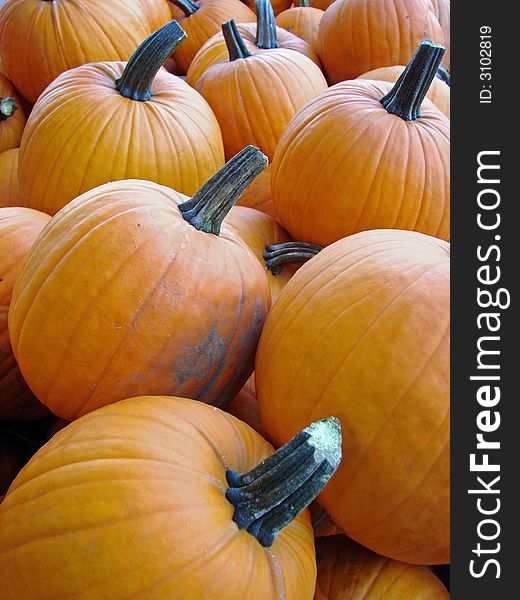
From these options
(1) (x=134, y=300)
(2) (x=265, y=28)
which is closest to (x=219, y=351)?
(1) (x=134, y=300)

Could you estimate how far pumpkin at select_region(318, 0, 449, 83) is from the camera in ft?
7.36

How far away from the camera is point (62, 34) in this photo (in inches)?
80.8

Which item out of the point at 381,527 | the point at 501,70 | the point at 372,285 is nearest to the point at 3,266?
the point at 372,285

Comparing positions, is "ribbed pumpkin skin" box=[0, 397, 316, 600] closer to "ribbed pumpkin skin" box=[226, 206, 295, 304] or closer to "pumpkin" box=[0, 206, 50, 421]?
"pumpkin" box=[0, 206, 50, 421]

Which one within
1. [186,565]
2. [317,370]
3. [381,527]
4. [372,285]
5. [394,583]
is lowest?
[394,583]

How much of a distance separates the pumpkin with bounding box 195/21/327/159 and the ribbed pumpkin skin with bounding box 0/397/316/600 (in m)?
1.34

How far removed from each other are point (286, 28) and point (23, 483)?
99.3 inches

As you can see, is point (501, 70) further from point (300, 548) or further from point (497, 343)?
point (300, 548)

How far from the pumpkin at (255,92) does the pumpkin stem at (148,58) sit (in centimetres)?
46

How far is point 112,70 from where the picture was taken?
173 cm

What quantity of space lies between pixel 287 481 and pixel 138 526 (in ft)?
0.66

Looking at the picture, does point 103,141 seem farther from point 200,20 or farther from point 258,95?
point 200,20

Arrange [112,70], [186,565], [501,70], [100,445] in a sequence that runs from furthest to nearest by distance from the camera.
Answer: [112,70]
[501,70]
[100,445]
[186,565]

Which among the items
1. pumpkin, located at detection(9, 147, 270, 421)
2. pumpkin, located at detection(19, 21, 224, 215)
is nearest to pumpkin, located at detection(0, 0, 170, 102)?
pumpkin, located at detection(19, 21, 224, 215)
